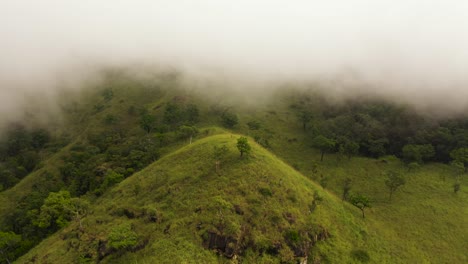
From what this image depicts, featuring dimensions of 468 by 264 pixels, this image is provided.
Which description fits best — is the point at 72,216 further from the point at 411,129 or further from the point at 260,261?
the point at 411,129

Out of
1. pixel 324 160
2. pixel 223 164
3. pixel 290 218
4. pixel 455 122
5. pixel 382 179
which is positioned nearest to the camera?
pixel 290 218

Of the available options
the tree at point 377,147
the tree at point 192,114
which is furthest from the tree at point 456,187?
the tree at point 192,114

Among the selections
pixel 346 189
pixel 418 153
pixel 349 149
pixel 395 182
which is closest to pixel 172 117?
pixel 349 149

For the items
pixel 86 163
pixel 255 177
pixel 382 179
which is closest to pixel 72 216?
pixel 86 163

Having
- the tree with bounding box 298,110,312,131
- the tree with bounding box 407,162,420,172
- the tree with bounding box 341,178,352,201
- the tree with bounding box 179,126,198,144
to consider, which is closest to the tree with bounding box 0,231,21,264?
the tree with bounding box 179,126,198,144

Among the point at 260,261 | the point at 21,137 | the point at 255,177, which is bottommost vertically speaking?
the point at 21,137

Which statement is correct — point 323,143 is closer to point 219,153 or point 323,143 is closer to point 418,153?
point 418,153
